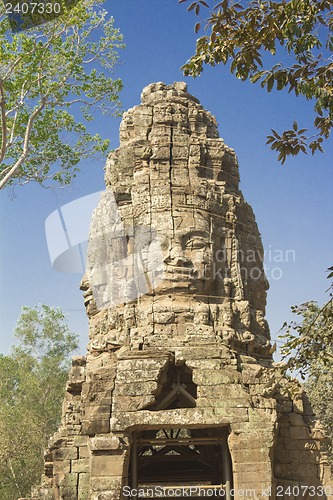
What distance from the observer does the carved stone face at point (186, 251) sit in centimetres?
1583

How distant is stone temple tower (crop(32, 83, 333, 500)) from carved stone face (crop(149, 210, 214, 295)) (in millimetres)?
30

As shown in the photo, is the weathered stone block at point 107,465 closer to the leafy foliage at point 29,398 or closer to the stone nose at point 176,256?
the stone nose at point 176,256

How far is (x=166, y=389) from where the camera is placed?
15.1 metres

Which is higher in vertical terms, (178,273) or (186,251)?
(186,251)

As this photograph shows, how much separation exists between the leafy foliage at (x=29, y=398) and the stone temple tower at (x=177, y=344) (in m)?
11.8

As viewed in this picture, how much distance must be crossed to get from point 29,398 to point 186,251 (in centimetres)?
1729

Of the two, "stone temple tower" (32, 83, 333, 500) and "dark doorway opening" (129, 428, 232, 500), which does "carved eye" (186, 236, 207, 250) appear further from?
"dark doorway opening" (129, 428, 232, 500)

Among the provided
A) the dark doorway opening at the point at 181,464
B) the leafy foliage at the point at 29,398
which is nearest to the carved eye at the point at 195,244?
the dark doorway opening at the point at 181,464

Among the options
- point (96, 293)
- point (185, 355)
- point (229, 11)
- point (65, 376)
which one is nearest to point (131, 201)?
point (96, 293)

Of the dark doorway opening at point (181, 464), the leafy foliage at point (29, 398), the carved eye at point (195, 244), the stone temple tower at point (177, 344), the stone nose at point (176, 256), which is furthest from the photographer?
the leafy foliage at point (29, 398)

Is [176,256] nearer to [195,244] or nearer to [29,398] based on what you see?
[195,244]

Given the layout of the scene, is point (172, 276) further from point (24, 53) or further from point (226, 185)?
point (24, 53)

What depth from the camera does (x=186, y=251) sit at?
1625 cm

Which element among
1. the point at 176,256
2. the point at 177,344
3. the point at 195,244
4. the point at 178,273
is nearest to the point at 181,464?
the point at 177,344
